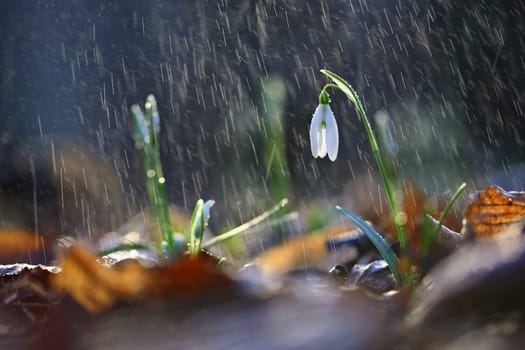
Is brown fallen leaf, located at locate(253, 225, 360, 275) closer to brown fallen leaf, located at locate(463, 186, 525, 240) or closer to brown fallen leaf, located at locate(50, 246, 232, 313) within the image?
brown fallen leaf, located at locate(463, 186, 525, 240)

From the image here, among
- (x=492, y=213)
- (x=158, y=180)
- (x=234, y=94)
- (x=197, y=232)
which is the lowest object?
(x=492, y=213)

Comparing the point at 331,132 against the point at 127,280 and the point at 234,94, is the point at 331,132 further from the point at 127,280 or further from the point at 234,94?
the point at 234,94

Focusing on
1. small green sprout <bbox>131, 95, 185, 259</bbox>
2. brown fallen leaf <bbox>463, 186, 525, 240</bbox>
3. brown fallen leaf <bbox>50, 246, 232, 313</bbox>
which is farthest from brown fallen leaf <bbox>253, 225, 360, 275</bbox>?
brown fallen leaf <bbox>50, 246, 232, 313</bbox>

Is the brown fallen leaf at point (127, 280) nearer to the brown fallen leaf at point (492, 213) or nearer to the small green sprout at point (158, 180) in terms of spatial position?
the brown fallen leaf at point (492, 213)

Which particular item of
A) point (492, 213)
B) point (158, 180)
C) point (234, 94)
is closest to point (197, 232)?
Answer: point (158, 180)

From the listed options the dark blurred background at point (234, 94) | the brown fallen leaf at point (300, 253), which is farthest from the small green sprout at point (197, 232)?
the dark blurred background at point (234, 94)

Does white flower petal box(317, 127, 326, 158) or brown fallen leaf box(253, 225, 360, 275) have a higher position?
white flower petal box(317, 127, 326, 158)
